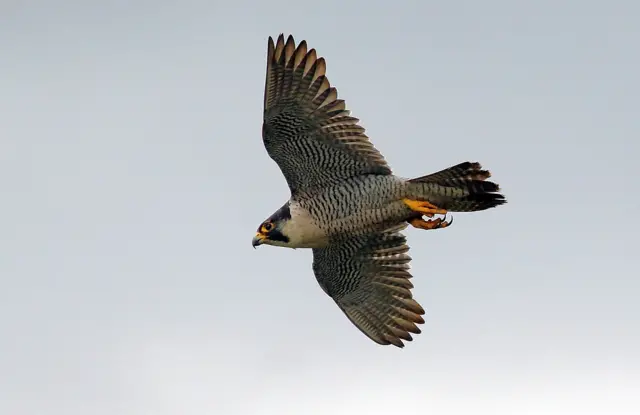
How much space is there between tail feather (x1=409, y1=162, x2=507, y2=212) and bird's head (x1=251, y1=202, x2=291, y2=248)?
219 centimetres

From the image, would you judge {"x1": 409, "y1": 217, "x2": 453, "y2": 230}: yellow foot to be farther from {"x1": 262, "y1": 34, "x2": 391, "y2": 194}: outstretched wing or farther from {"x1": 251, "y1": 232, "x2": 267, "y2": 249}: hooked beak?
{"x1": 251, "y1": 232, "x2": 267, "y2": 249}: hooked beak

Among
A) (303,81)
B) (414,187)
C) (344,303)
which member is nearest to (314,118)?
(303,81)

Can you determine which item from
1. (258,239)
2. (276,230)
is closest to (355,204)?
(276,230)

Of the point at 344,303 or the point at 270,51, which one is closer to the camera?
the point at 270,51

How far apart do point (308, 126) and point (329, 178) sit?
977 millimetres

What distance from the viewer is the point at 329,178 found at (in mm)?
22469

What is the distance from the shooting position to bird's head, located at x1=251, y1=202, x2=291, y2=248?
22.6 metres

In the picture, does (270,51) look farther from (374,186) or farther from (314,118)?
(374,186)

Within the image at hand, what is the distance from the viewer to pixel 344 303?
24.0 m

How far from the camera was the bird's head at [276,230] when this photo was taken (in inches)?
889

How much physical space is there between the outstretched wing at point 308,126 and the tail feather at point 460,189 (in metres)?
0.72

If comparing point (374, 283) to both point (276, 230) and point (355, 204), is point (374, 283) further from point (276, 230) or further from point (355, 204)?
point (276, 230)

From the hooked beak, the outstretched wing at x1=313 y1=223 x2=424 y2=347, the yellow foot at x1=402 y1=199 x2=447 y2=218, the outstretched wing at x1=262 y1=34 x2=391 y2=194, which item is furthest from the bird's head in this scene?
the yellow foot at x1=402 y1=199 x2=447 y2=218

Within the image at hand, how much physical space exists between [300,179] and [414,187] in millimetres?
1964
